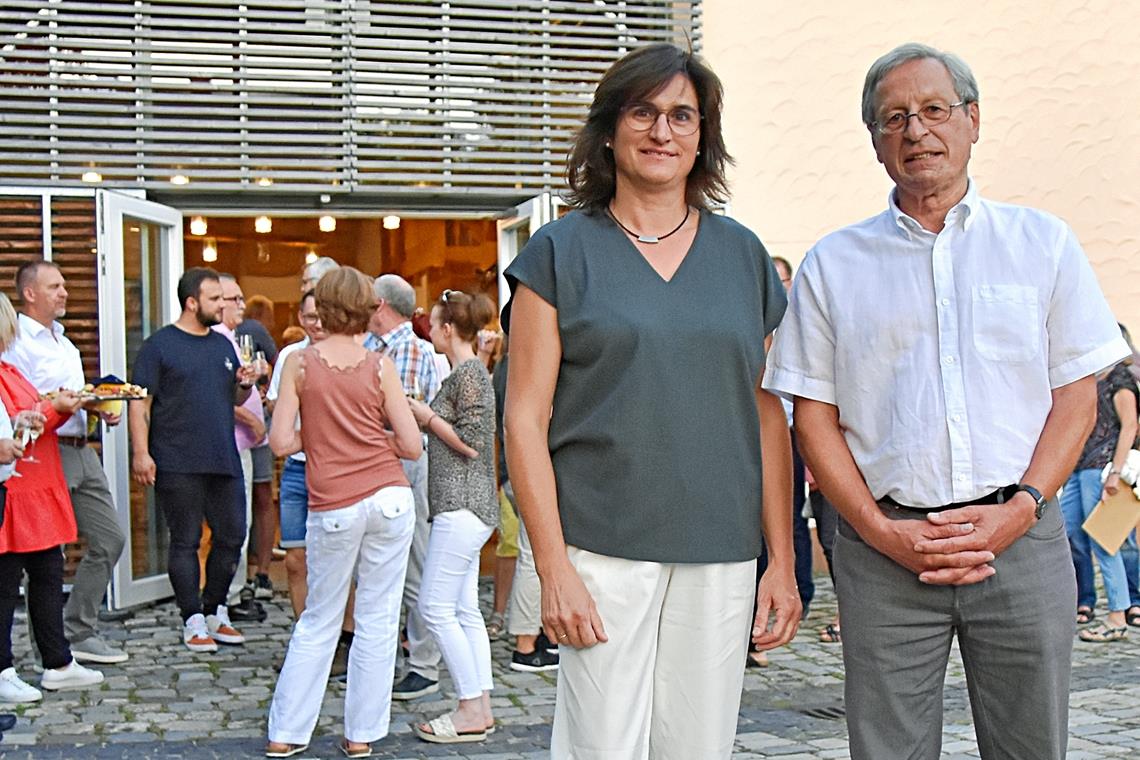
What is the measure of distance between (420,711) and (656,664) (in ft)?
11.6

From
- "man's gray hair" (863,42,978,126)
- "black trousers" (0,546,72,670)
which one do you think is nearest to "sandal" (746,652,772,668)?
"black trousers" (0,546,72,670)

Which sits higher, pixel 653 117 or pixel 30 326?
pixel 653 117

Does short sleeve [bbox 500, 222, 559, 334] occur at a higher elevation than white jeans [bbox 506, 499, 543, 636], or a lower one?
higher

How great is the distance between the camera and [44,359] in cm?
711

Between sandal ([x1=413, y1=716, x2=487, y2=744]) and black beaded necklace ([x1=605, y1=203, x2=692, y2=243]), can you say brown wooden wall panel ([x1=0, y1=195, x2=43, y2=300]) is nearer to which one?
sandal ([x1=413, y1=716, x2=487, y2=744])

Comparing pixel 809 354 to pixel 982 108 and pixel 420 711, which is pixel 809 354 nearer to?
pixel 420 711

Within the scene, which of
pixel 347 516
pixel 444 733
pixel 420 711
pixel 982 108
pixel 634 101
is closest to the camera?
pixel 634 101

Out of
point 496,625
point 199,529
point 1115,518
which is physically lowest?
point 496,625

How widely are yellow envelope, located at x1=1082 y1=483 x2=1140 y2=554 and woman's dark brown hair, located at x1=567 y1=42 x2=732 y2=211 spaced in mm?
4901

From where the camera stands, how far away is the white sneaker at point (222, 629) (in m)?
7.99

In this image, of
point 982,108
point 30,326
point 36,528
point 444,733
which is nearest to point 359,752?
point 444,733

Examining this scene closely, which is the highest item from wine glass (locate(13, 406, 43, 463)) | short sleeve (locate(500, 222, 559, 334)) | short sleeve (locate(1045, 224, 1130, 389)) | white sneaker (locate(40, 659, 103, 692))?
short sleeve (locate(500, 222, 559, 334))

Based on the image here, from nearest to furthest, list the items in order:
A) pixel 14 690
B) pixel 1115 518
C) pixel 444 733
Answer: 1. pixel 444 733
2. pixel 14 690
3. pixel 1115 518

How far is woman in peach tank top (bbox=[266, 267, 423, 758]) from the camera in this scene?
5516 mm
